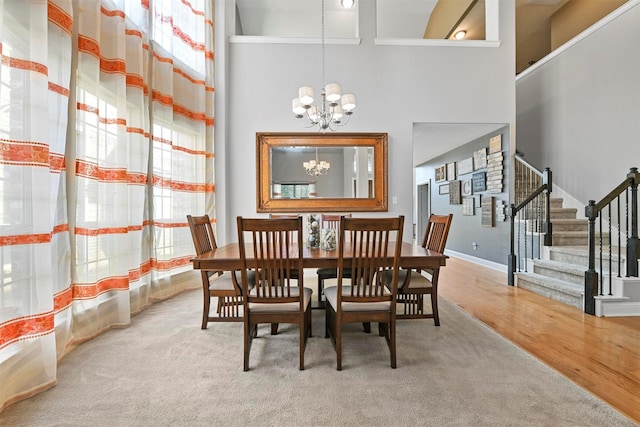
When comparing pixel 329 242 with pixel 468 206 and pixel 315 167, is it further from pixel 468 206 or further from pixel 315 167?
pixel 468 206

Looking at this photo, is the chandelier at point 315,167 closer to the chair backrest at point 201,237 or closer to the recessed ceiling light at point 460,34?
the chair backrest at point 201,237

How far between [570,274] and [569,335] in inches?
54.0

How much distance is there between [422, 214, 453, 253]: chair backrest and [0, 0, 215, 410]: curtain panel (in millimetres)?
2688

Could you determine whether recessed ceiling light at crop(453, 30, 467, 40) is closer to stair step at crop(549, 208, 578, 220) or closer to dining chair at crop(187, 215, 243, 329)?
stair step at crop(549, 208, 578, 220)

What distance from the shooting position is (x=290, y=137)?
450 cm

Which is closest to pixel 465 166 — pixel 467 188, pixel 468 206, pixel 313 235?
pixel 467 188

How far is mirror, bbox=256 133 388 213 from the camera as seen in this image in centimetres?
451

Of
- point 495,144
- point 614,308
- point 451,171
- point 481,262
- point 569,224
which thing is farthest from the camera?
point 451,171

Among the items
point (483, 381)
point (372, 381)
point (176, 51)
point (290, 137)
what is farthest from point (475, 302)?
point (176, 51)

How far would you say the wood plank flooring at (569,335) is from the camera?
70.9 inches

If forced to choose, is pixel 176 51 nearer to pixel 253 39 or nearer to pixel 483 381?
pixel 253 39

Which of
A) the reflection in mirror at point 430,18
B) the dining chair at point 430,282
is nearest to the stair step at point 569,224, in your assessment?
the dining chair at point 430,282

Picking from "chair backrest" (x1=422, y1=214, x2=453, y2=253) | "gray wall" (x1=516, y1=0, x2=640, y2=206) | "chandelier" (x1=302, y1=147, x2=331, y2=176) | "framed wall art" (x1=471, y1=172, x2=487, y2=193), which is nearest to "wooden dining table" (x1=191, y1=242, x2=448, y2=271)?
"chair backrest" (x1=422, y1=214, x2=453, y2=253)

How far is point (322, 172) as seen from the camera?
4.53 metres
